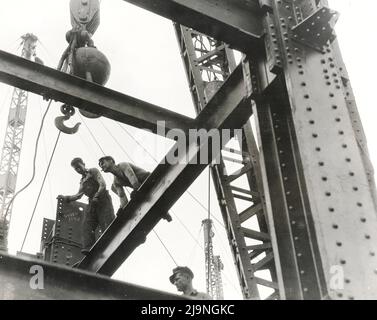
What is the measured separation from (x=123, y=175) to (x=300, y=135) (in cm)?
468

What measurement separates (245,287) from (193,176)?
258 centimetres

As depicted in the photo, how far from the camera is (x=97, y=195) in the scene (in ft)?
34.4

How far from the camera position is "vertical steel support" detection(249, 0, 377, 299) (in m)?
4.38

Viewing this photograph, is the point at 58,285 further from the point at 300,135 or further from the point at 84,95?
the point at 84,95

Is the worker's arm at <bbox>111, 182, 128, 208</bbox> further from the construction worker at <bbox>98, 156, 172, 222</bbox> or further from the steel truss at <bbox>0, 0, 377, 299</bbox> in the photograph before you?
the steel truss at <bbox>0, 0, 377, 299</bbox>

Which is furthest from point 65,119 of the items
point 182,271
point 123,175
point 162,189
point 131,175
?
point 182,271

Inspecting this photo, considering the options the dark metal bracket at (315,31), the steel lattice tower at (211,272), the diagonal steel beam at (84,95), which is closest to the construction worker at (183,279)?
the diagonal steel beam at (84,95)

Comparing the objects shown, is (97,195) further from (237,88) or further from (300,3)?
(300,3)

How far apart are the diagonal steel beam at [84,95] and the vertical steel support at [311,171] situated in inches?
63.5

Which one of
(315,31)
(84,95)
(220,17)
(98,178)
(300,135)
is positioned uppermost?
(98,178)

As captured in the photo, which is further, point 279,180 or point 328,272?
point 279,180

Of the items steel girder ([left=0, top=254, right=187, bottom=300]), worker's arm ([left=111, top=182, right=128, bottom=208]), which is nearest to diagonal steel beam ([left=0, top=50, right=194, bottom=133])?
worker's arm ([left=111, top=182, right=128, bottom=208])

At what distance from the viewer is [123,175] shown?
30.3ft

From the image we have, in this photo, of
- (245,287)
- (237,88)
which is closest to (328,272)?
(237,88)
